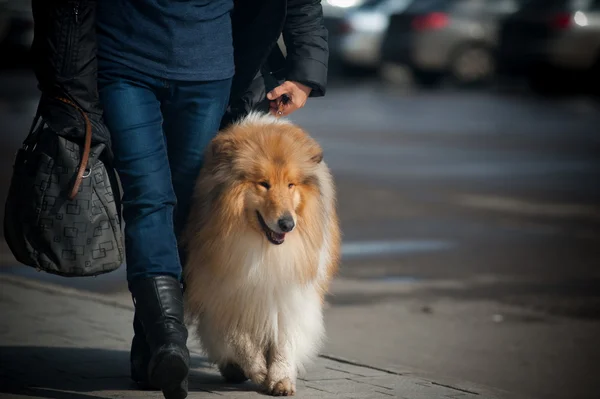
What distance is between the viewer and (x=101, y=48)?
4887 mm

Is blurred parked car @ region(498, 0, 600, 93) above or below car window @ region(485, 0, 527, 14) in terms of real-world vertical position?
below

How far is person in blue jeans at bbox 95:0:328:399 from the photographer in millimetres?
4867

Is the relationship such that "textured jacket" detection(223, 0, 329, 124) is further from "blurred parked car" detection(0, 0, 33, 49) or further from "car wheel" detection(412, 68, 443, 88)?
"blurred parked car" detection(0, 0, 33, 49)

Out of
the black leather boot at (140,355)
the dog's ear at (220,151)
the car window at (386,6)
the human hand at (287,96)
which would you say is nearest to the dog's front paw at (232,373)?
the black leather boot at (140,355)

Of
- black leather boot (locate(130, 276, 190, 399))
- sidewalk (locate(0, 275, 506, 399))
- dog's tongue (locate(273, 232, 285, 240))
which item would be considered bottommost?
sidewalk (locate(0, 275, 506, 399))

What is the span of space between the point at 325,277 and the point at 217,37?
111 cm

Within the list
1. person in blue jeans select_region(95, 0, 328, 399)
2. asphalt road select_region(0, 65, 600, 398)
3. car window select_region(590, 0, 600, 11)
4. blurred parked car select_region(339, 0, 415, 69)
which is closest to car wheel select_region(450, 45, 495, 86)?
blurred parked car select_region(339, 0, 415, 69)

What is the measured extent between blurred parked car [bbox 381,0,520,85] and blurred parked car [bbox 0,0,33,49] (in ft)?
26.6

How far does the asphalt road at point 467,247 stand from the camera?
261 inches

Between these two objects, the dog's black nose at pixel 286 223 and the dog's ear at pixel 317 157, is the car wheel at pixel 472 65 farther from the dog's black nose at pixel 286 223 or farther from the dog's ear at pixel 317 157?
the dog's black nose at pixel 286 223

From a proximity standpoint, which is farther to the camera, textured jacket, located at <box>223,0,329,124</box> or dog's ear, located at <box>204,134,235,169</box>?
textured jacket, located at <box>223,0,329,124</box>

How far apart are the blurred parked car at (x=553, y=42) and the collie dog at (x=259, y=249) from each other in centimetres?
1924

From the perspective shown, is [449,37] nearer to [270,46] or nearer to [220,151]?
[270,46]

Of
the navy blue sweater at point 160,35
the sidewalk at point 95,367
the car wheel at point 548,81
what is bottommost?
the sidewalk at point 95,367
